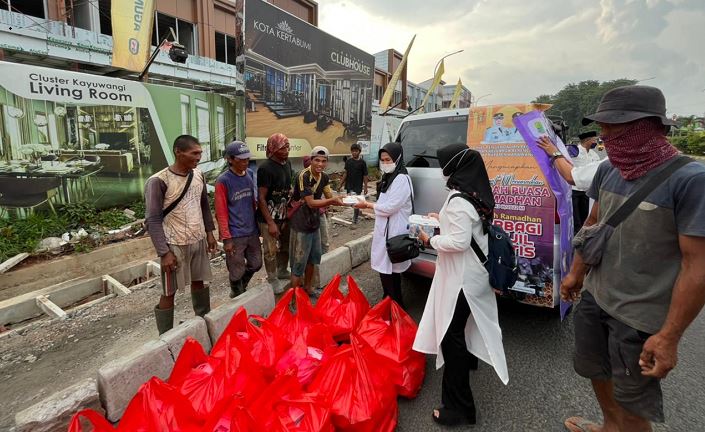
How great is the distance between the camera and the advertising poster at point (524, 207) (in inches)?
113

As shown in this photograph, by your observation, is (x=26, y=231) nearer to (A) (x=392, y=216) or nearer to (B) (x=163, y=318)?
(B) (x=163, y=318)

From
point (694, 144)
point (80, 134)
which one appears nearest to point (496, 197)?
point (80, 134)

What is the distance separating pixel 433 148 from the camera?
12.7 ft

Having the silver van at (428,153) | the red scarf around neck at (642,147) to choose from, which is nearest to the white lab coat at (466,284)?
the red scarf around neck at (642,147)

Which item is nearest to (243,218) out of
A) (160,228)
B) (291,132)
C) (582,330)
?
(160,228)

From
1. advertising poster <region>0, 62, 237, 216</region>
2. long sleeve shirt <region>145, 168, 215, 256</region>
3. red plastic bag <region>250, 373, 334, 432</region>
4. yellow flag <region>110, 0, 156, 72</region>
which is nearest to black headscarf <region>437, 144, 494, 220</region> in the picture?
red plastic bag <region>250, 373, 334, 432</region>

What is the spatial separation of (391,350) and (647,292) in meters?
1.44

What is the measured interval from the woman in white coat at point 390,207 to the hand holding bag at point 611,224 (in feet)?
4.84

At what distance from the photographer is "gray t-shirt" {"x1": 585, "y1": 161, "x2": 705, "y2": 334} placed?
1.40 m

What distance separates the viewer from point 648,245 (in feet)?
5.05

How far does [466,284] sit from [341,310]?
3.77 feet

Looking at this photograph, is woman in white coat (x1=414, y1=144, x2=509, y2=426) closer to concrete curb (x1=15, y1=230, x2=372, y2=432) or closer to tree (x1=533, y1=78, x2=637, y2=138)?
concrete curb (x1=15, y1=230, x2=372, y2=432)

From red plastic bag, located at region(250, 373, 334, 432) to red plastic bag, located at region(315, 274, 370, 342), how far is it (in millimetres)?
931

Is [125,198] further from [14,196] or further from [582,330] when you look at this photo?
[582,330]
